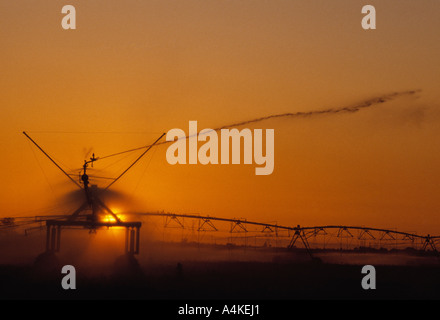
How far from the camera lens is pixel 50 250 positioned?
116125 mm

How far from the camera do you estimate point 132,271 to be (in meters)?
112
